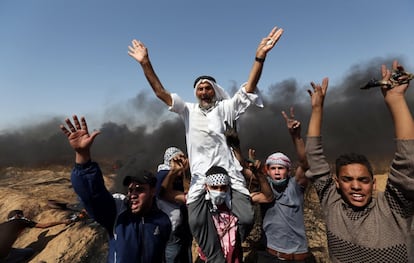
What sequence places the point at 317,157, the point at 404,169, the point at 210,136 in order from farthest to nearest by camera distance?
the point at 210,136 < the point at 317,157 < the point at 404,169

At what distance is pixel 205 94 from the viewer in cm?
314

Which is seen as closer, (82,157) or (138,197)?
(82,157)

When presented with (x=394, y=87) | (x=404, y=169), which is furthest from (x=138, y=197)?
(x=394, y=87)

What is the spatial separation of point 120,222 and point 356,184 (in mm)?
1765

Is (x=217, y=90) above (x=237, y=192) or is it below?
above

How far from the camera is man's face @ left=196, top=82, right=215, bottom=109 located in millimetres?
3143

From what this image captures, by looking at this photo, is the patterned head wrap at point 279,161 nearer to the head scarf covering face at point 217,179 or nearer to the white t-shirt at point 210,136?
the white t-shirt at point 210,136

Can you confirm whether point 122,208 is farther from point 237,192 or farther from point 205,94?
point 205,94

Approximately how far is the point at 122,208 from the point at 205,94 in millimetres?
1565

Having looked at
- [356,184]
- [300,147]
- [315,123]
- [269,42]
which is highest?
[269,42]

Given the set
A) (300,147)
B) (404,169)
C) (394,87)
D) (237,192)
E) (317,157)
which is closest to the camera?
(404,169)

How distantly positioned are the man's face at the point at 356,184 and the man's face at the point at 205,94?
68.5 inches

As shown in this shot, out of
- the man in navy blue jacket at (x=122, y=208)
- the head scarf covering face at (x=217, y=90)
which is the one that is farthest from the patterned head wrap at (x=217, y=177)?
the head scarf covering face at (x=217, y=90)

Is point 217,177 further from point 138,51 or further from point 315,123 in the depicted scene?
point 138,51
